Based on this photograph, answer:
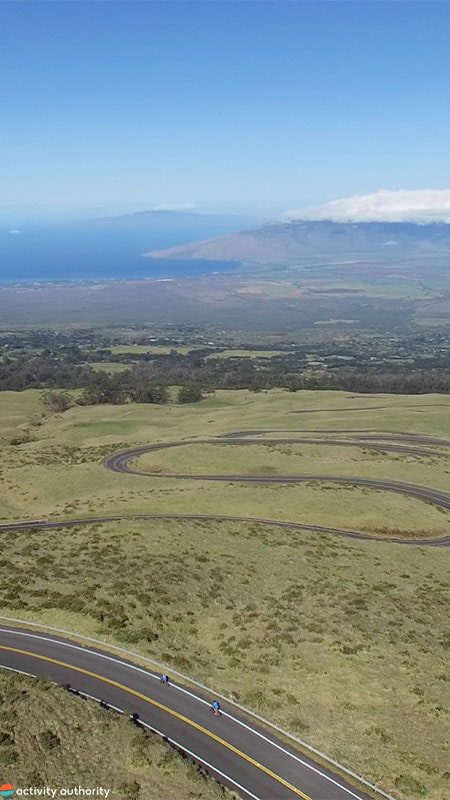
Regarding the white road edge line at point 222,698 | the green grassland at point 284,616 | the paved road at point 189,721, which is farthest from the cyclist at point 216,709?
the green grassland at point 284,616

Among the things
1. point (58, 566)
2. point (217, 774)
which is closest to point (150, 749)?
point (217, 774)

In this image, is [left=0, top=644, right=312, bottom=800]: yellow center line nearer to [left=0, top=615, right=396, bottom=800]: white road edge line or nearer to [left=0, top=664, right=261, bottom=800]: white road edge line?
[left=0, top=664, right=261, bottom=800]: white road edge line

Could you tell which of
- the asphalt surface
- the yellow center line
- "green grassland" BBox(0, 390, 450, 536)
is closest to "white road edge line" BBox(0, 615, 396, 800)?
the yellow center line

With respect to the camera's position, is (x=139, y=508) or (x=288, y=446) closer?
(x=139, y=508)

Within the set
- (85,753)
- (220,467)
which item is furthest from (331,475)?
(85,753)

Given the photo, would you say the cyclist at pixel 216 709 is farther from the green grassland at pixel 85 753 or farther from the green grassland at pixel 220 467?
the green grassland at pixel 220 467

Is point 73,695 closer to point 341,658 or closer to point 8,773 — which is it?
point 8,773

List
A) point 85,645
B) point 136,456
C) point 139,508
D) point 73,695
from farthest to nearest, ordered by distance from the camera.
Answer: point 136,456, point 139,508, point 85,645, point 73,695
